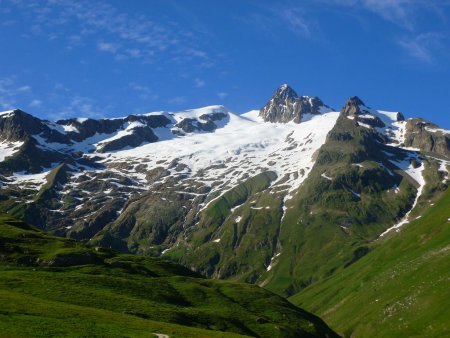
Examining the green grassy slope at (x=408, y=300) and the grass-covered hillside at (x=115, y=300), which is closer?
the grass-covered hillside at (x=115, y=300)

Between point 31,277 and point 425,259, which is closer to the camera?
point 31,277

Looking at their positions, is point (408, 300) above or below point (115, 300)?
above

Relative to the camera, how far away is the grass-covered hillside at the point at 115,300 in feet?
211

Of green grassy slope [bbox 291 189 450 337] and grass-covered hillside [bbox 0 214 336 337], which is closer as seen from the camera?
grass-covered hillside [bbox 0 214 336 337]

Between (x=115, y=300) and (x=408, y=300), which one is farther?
(x=408, y=300)

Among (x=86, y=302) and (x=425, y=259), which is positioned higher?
(x=425, y=259)

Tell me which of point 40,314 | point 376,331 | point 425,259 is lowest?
point 376,331

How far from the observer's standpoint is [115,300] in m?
91.9

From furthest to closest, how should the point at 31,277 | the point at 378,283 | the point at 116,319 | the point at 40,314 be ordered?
the point at 378,283
the point at 31,277
the point at 116,319
the point at 40,314

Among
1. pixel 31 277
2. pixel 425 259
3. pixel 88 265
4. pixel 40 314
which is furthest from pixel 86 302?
pixel 425 259

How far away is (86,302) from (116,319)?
16.4m

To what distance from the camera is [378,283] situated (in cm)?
18625

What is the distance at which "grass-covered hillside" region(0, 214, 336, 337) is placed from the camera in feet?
211

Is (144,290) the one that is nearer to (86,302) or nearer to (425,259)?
(86,302)
